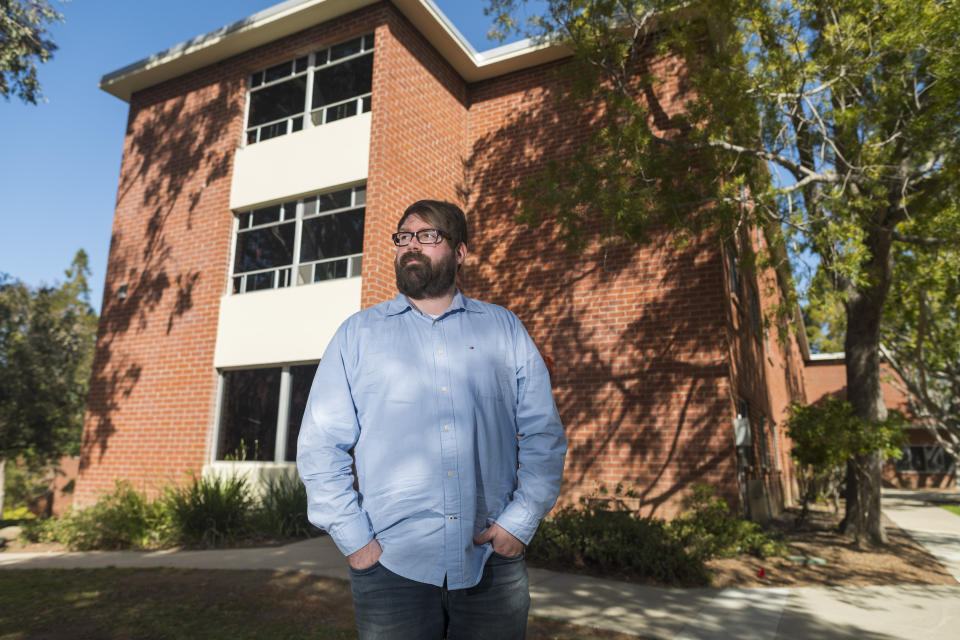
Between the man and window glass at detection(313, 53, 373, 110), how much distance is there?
9747mm

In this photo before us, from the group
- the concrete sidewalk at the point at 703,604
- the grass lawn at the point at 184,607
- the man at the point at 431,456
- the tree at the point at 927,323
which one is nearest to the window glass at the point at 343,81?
the concrete sidewalk at the point at 703,604

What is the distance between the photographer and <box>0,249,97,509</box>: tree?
15375 mm

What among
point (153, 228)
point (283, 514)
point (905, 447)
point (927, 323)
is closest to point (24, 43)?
point (153, 228)

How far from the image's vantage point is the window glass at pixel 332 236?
34.5 feet

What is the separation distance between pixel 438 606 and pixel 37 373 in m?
18.0

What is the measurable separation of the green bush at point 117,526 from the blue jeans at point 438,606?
28.1ft

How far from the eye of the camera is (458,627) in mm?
1904

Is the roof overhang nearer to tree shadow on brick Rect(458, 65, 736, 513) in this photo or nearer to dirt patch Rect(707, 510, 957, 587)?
tree shadow on brick Rect(458, 65, 736, 513)

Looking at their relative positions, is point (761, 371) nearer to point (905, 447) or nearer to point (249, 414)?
point (249, 414)

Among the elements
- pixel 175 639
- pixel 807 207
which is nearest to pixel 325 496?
pixel 175 639

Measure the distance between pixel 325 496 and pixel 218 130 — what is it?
12.2 m

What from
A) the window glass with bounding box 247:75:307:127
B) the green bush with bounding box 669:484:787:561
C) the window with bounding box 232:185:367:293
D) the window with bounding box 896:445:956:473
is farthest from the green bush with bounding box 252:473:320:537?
the window with bounding box 896:445:956:473

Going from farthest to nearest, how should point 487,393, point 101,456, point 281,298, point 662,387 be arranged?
point 101,456 → point 281,298 → point 662,387 → point 487,393

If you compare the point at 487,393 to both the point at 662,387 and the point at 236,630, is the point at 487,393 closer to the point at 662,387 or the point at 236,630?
the point at 236,630
